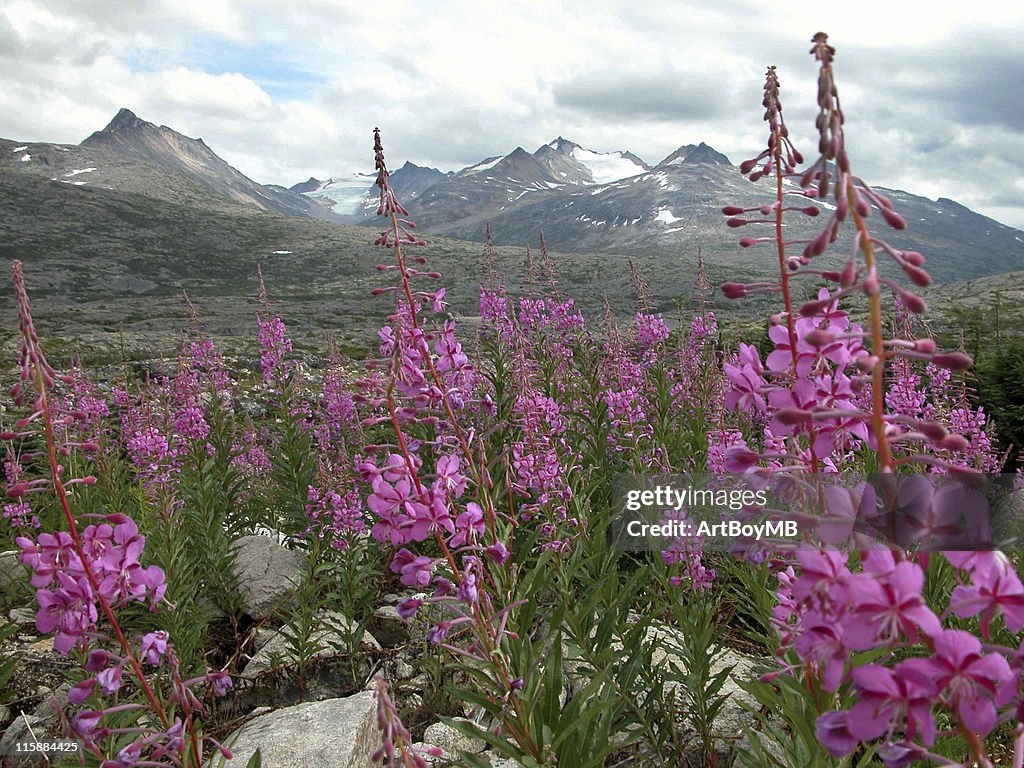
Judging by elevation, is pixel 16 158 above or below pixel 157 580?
above

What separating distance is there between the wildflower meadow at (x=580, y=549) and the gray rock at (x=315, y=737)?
164 millimetres

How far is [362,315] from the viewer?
173ft

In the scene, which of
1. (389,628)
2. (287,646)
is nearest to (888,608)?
(389,628)

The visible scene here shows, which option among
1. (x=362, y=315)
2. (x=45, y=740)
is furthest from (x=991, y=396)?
(x=362, y=315)

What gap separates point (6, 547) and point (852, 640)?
26.3 ft

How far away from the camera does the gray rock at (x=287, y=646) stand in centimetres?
458

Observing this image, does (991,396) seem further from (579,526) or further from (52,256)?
(52,256)

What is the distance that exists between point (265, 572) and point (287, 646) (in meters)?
0.93

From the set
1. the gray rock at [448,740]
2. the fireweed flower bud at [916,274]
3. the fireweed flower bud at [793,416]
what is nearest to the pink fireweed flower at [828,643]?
the fireweed flower bud at [793,416]

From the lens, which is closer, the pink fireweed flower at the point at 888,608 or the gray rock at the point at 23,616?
the pink fireweed flower at the point at 888,608

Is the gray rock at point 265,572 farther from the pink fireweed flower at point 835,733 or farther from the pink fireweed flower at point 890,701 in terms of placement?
the pink fireweed flower at point 890,701

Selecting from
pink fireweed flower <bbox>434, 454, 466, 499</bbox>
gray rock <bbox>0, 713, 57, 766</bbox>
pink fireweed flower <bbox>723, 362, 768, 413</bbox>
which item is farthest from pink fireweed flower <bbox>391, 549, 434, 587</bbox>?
gray rock <bbox>0, 713, 57, 766</bbox>

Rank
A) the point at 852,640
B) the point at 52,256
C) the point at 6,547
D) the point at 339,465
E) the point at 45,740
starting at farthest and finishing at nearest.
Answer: the point at 52,256 < the point at 6,547 < the point at 339,465 < the point at 45,740 < the point at 852,640

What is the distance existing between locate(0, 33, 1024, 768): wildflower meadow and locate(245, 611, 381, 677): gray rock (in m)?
0.05
